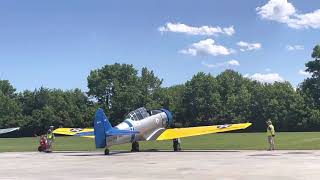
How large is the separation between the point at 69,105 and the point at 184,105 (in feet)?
80.5

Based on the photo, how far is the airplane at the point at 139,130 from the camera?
91.6ft

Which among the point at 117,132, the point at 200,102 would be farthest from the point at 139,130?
the point at 200,102

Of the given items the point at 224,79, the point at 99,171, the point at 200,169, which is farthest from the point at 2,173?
the point at 224,79

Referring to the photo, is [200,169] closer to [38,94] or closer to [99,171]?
[99,171]

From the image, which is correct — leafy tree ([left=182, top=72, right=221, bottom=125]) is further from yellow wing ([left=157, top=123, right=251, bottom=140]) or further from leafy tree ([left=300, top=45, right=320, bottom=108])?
yellow wing ([left=157, top=123, right=251, bottom=140])

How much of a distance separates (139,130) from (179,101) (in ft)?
244

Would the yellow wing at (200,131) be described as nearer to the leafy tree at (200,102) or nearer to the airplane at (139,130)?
the airplane at (139,130)

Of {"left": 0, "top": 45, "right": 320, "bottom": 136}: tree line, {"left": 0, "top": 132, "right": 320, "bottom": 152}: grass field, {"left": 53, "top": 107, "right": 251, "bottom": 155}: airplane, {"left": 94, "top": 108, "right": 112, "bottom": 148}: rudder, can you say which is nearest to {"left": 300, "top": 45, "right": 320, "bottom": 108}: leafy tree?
{"left": 0, "top": 45, "right": 320, "bottom": 136}: tree line

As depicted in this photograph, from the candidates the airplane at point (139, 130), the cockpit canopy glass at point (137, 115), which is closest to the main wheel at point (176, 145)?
the airplane at point (139, 130)

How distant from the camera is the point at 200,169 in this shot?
18156 mm

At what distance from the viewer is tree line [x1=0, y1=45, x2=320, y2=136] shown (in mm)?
92250

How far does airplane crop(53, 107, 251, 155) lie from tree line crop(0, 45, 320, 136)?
57684mm

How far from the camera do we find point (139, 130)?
101 feet

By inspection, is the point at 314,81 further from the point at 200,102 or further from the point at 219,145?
the point at 219,145
